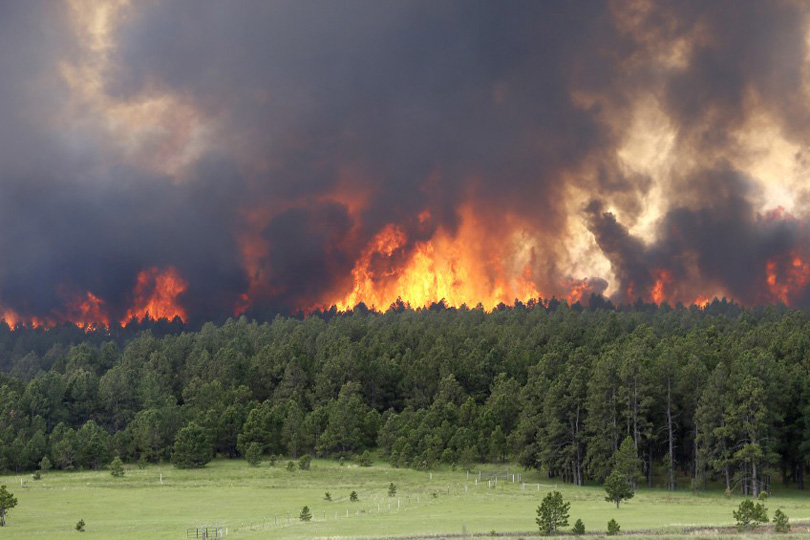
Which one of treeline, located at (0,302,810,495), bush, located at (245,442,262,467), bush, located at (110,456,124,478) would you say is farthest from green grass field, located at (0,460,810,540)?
treeline, located at (0,302,810,495)

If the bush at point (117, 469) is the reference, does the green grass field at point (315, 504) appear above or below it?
below

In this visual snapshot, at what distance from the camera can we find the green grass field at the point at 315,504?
84.5 meters

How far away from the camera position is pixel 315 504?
109625 mm

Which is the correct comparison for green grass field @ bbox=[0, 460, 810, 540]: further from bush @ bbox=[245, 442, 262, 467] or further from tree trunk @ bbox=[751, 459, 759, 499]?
tree trunk @ bbox=[751, 459, 759, 499]

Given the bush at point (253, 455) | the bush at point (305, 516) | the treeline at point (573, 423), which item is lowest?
the bush at point (305, 516)

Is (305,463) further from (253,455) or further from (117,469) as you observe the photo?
(117,469)

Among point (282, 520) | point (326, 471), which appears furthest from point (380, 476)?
point (282, 520)

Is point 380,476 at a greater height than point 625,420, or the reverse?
point 625,420

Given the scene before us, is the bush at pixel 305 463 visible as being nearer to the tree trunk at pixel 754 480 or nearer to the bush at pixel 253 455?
the bush at pixel 253 455

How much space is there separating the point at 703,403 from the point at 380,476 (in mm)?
55425

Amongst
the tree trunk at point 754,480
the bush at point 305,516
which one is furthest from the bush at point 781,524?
the tree trunk at point 754,480

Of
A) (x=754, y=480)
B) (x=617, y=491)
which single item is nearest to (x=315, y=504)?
(x=617, y=491)

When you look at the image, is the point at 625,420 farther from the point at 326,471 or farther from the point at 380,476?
the point at 326,471

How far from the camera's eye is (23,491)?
128m
